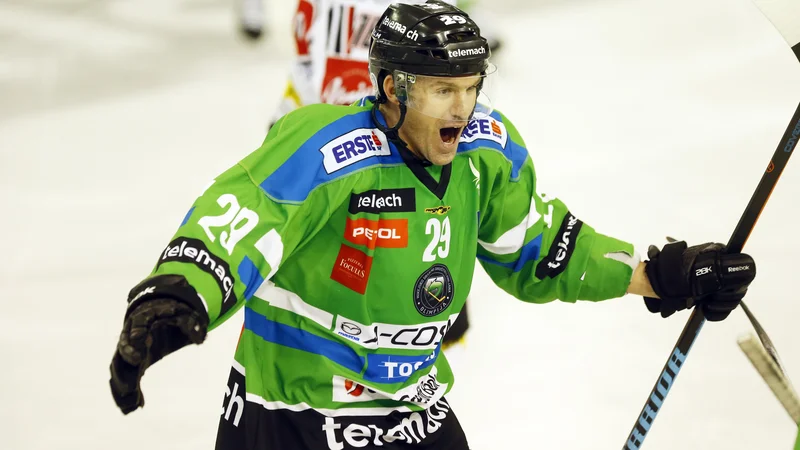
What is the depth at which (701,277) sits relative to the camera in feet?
8.74

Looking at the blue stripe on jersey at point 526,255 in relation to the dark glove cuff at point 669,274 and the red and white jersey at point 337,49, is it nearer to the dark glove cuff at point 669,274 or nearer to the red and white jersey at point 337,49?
the dark glove cuff at point 669,274

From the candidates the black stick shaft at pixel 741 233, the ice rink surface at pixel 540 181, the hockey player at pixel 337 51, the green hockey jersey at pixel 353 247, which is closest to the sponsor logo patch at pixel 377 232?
the green hockey jersey at pixel 353 247

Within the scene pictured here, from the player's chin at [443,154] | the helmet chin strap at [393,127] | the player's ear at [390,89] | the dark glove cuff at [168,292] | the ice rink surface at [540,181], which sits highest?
the player's ear at [390,89]

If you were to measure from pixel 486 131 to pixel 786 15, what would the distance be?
0.73 m

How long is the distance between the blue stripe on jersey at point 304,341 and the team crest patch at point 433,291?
174 millimetres

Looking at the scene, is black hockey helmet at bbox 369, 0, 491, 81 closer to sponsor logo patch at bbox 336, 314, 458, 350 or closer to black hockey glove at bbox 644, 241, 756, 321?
sponsor logo patch at bbox 336, 314, 458, 350

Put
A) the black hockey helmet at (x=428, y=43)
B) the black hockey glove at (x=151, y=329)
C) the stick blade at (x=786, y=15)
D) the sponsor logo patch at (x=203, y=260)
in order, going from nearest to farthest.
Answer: the black hockey glove at (x=151, y=329)
the sponsor logo patch at (x=203, y=260)
the black hockey helmet at (x=428, y=43)
the stick blade at (x=786, y=15)

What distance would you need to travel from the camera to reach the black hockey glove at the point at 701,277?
2653 mm

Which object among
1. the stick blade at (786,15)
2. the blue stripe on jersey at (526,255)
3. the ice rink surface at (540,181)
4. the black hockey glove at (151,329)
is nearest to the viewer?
the black hockey glove at (151,329)

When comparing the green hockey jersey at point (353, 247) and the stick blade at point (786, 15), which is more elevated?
the stick blade at point (786, 15)

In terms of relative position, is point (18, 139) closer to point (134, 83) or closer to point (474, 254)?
point (134, 83)

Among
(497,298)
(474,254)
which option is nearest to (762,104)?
(497,298)

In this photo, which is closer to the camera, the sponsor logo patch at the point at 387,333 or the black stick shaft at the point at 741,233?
the sponsor logo patch at the point at 387,333

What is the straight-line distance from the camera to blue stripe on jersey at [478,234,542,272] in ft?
8.89
